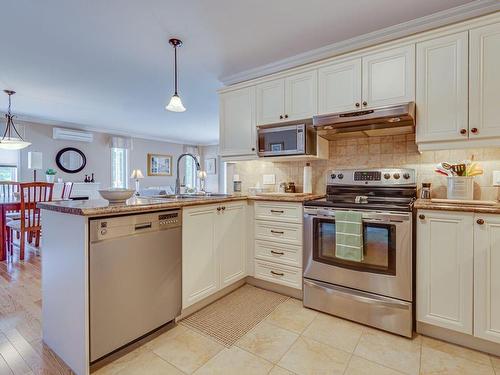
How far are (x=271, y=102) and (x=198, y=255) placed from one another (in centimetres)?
170

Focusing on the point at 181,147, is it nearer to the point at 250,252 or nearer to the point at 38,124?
the point at 38,124

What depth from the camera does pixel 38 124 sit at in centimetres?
561

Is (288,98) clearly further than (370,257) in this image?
Yes

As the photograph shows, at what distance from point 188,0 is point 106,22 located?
0.80 meters

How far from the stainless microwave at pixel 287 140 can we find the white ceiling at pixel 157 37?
75 centimetres

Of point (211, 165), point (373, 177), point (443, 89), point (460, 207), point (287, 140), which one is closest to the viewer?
point (460, 207)

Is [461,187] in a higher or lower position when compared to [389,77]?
lower

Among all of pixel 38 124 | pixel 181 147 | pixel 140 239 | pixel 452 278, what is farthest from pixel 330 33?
pixel 181 147

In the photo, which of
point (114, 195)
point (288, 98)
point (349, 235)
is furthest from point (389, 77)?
point (114, 195)

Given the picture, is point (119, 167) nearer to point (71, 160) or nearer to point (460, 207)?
point (71, 160)

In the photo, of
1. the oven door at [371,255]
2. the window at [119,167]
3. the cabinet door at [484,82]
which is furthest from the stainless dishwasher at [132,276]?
the window at [119,167]

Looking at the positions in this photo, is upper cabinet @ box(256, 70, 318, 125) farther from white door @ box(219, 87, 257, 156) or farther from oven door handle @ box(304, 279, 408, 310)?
oven door handle @ box(304, 279, 408, 310)

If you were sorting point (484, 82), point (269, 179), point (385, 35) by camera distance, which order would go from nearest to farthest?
point (484, 82) < point (385, 35) < point (269, 179)

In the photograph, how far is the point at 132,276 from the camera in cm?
164
